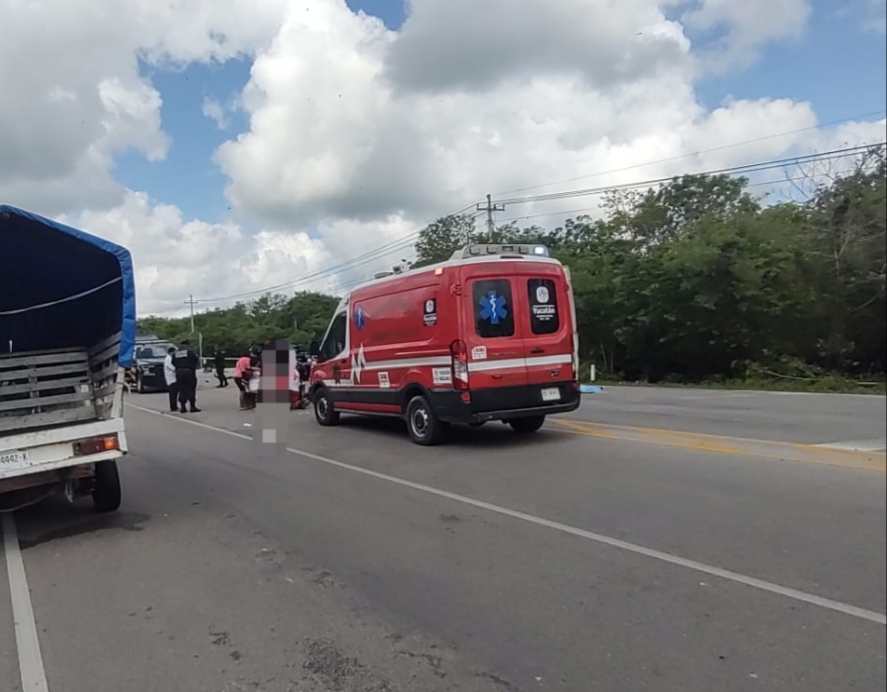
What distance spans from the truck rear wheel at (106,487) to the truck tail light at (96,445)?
55 cm

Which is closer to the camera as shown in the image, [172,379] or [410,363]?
[410,363]

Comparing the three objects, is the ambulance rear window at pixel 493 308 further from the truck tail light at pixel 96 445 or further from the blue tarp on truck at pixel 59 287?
the truck tail light at pixel 96 445

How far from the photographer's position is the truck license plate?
6.10 metres

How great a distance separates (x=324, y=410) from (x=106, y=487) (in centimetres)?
666

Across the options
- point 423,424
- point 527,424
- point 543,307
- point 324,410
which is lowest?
point 527,424

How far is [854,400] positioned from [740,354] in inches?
28.1

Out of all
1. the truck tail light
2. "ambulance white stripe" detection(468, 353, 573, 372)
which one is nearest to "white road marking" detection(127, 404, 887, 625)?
"ambulance white stripe" detection(468, 353, 573, 372)


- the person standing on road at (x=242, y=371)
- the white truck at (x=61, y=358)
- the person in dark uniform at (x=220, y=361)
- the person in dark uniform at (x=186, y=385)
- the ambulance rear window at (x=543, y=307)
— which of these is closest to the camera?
the white truck at (x=61, y=358)

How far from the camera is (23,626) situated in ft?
14.5

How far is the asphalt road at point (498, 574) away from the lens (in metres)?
3.47

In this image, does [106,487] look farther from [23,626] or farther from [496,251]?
[496,251]

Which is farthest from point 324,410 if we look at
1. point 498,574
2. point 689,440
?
point 498,574

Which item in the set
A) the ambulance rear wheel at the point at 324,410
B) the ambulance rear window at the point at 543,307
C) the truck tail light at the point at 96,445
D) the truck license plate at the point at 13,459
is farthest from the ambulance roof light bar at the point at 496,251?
the truck license plate at the point at 13,459

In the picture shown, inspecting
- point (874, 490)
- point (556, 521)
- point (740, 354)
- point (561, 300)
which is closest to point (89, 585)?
point (556, 521)
